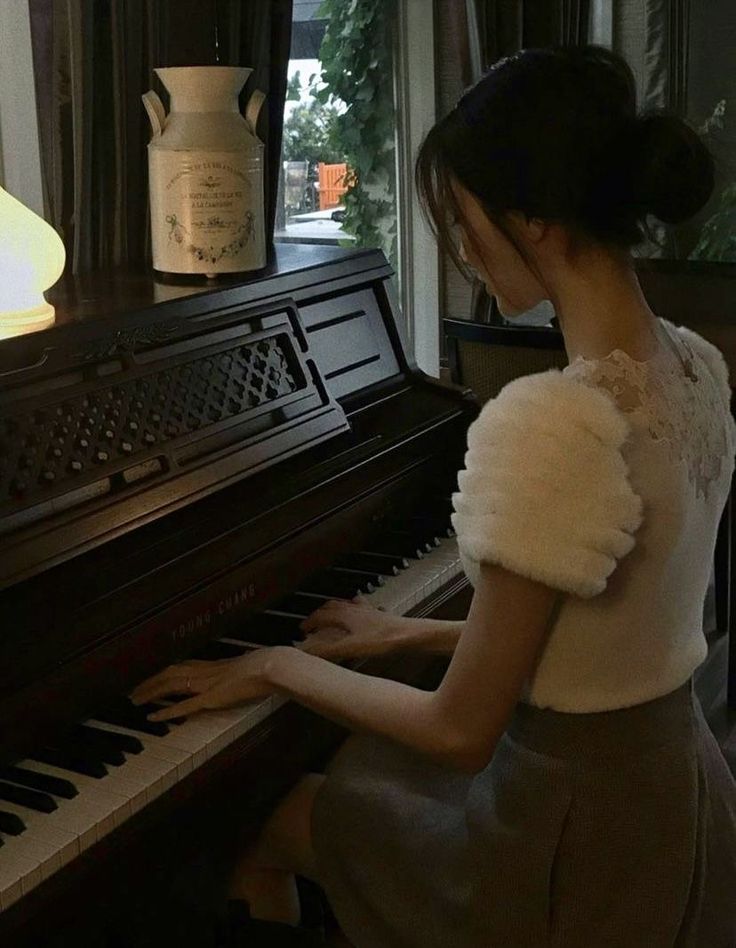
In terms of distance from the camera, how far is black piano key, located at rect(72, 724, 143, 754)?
3.91 feet

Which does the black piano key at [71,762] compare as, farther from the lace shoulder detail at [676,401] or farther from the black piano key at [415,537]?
the black piano key at [415,537]

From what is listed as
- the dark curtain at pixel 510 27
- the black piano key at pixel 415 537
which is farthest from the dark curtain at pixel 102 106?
the dark curtain at pixel 510 27

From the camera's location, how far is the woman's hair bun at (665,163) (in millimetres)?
1167

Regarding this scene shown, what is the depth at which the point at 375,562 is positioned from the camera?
5.55ft

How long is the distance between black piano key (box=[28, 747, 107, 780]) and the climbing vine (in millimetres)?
2223

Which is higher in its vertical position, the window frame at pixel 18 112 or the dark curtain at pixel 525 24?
the dark curtain at pixel 525 24

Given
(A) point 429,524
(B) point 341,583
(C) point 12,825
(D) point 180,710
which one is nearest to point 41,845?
(C) point 12,825

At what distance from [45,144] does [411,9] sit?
162 cm

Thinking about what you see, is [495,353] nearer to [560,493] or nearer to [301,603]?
[301,603]

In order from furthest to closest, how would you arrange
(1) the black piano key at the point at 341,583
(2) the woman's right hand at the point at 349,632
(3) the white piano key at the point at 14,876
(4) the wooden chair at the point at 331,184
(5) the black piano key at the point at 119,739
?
(4) the wooden chair at the point at 331,184
(1) the black piano key at the point at 341,583
(2) the woman's right hand at the point at 349,632
(5) the black piano key at the point at 119,739
(3) the white piano key at the point at 14,876

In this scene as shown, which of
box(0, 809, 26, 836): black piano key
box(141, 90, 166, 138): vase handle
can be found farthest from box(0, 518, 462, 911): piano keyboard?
box(141, 90, 166, 138): vase handle

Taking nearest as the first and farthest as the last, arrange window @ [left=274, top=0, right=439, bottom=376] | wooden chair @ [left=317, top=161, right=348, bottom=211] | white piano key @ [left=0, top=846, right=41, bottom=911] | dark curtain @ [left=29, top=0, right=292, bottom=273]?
white piano key @ [left=0, top=846, right=41, bottom=911] → dark curtain @ [left=29, top=0, right=292, bottom=273] → window @ [left=274, top=0, right=439, bottom=376] → wooden chair @ [left=317, top=161, right=348, bottom=211]

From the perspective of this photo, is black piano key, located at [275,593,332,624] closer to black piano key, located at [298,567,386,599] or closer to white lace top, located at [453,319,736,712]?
black piano key, located at [298,567,386,599]

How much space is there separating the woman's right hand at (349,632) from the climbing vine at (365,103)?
187cm
